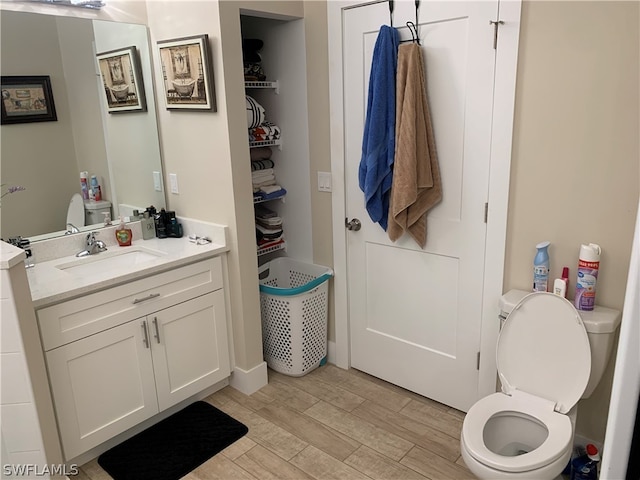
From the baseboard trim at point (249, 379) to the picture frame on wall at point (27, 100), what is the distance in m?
1.65

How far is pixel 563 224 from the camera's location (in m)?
2.07

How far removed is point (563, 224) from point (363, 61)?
1.24 m

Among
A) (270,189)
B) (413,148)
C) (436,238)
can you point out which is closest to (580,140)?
(413,148)

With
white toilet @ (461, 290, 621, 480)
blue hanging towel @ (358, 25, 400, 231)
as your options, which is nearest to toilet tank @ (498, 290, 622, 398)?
white toilet @ (461, 290, 621, 480)

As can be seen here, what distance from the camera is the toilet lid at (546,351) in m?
1.93

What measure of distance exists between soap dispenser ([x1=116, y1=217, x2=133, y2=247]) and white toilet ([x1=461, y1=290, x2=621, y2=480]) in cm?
192

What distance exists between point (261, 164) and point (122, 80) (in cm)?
89

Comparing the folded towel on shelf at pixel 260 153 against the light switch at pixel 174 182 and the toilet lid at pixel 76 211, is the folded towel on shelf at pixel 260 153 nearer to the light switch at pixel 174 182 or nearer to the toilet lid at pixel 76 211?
the light switch at pixel 174 182

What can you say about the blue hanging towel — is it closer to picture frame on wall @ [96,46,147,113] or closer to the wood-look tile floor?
the wood-look tile floor

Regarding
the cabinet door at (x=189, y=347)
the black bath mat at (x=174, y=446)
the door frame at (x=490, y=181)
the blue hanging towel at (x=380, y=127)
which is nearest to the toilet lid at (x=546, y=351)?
the door frame at (x=490, y=181)

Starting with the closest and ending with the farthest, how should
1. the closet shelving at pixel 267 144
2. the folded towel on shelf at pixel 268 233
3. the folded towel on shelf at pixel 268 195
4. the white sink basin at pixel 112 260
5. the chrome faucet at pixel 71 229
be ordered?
the white sink basin at pixel 112 260 < the chrome faucet at pixel 71 229 < the closet shelving at pixel 267 144 < the folded towel on shelf at pixel 268 195 < the folded towel on shelf at pixel 268 233

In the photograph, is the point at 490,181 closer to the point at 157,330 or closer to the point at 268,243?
the point at 268,243

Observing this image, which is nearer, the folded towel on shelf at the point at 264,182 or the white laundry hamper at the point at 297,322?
the white laundry hamper at the point at 297,322

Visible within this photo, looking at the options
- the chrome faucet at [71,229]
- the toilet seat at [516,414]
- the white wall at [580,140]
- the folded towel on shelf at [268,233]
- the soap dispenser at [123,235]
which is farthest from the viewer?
the folded towel on shelf at [268,233]
